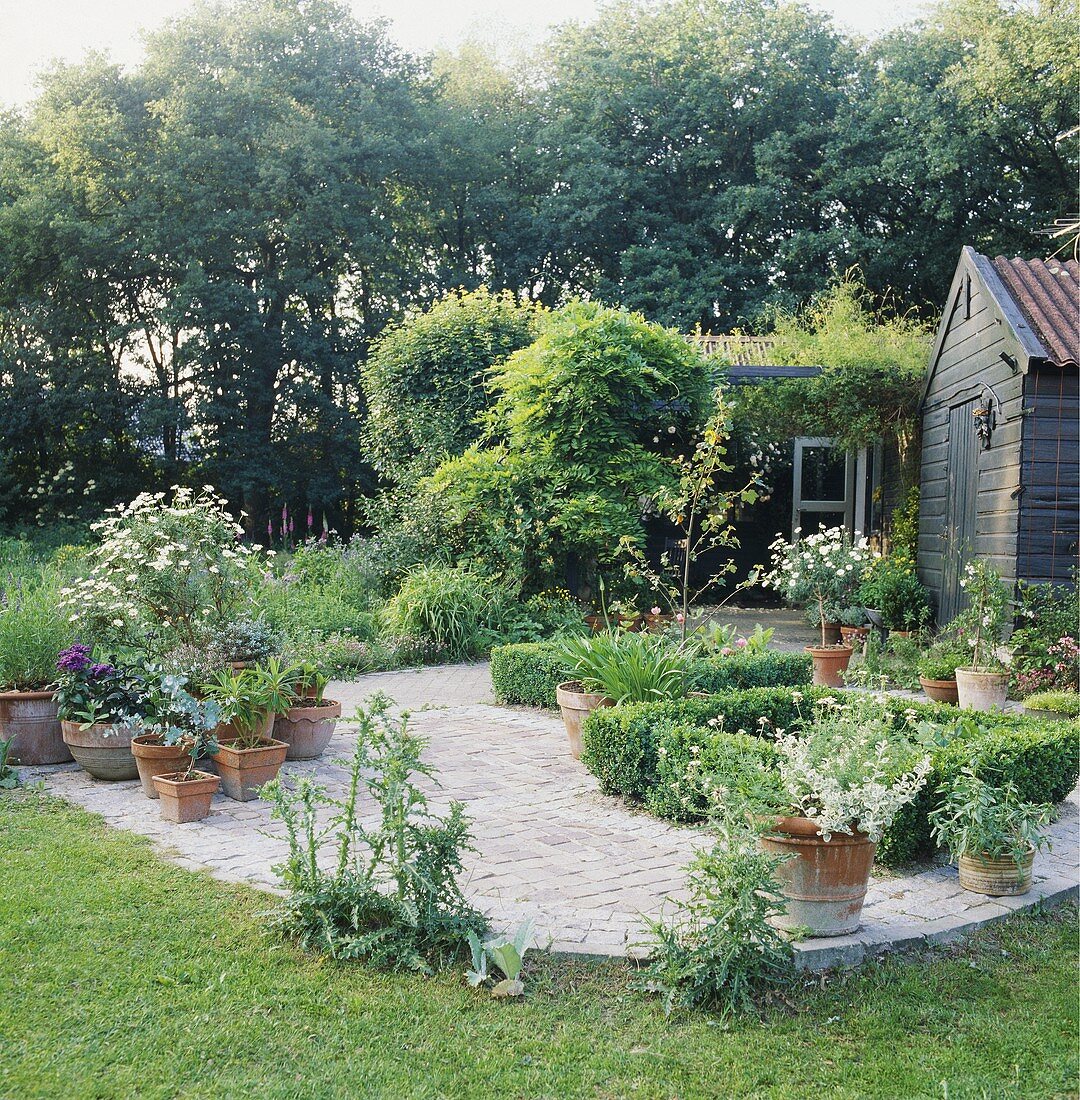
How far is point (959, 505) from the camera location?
1009cm

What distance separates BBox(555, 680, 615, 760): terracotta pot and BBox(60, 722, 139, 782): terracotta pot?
2.51 m

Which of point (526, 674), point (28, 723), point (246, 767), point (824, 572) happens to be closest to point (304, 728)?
point (246, 767)

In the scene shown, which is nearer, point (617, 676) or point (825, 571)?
point (617, 676)

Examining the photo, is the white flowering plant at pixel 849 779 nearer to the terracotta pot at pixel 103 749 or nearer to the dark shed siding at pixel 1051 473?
the terracotta pot at pixel 103 749

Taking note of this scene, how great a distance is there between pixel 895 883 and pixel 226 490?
17.6 metres

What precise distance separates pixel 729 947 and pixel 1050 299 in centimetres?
793

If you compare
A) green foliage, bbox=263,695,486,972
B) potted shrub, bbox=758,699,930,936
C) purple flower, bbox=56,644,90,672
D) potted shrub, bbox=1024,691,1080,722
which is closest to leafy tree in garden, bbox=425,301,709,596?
potted shrub, bbox=1024,691,1080,722

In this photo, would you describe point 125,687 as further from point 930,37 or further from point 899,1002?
point 930,37

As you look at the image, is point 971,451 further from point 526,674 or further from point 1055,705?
point 526,674

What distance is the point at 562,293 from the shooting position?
74.1 ft

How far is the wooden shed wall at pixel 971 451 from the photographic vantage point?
8695mm

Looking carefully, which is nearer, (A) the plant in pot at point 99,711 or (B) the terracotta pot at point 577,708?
(A) the plant in pot at point 99,711

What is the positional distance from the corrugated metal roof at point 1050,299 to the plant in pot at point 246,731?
6701 millimetres

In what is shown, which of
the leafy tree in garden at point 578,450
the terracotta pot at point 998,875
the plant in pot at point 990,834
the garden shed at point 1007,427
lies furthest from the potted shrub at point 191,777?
the garden shed at point 1007,427
